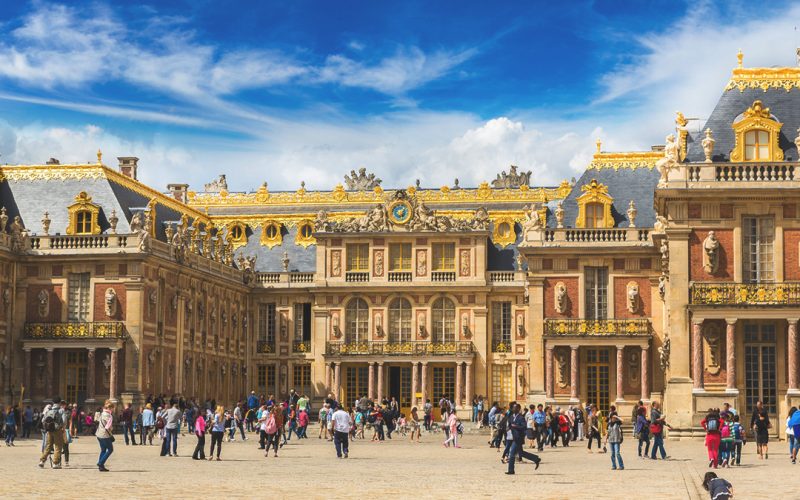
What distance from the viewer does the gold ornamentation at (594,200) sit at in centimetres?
5647

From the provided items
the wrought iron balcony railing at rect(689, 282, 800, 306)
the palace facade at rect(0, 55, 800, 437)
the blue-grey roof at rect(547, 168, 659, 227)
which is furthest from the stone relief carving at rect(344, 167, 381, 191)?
the wrought iron balcony railing at rect(689, 282, 800, 306)

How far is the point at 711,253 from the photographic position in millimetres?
41031

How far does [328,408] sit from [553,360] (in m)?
9.05

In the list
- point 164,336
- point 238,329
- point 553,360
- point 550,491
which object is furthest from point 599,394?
point 550,491

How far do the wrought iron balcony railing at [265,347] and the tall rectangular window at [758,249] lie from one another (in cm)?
3528

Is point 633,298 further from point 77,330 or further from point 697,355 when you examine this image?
point 77,330

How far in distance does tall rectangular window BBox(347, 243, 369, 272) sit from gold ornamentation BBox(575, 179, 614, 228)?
54.9ft

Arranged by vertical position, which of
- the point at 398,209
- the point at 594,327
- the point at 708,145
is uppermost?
the point at 398,209

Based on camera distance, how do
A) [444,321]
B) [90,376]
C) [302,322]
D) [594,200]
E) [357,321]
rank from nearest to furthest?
[90,376] < [594,200] < [444,321] < [357,321] < [302,322]

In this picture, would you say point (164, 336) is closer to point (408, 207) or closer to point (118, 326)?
point (118, 326)

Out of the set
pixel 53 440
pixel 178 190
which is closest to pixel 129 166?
pixel 178 190

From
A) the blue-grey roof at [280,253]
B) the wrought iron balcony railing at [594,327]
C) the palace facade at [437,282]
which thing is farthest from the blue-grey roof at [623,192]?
the blue-grey roof at [280,253]

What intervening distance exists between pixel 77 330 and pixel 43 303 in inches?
78.6

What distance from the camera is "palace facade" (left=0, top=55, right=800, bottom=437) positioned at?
41250 millimetres
